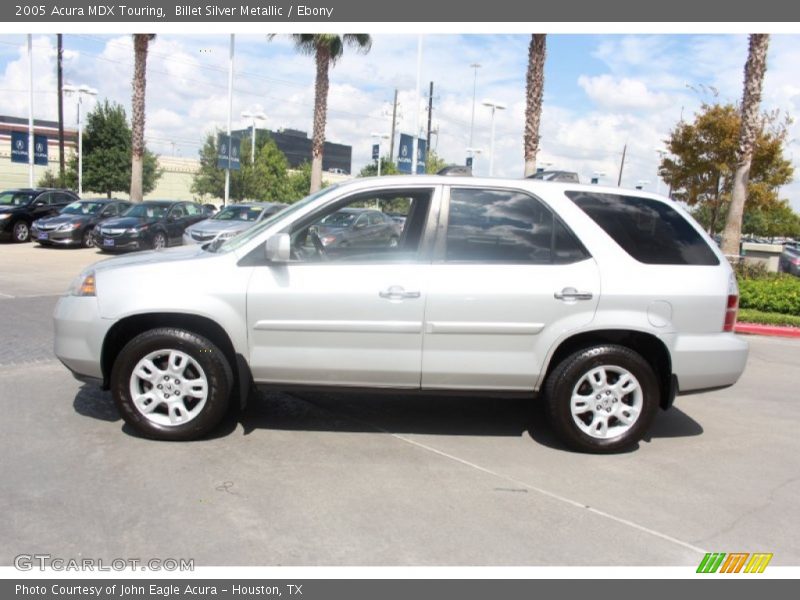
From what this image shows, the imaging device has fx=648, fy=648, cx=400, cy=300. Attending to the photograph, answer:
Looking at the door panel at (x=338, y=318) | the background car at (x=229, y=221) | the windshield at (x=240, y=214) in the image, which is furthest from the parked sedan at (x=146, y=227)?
the door panel at (x=338, y=318)

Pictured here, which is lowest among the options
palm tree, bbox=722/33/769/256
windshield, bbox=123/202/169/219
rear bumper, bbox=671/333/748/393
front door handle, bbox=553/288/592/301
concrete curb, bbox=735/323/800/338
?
concrete curb, bbox=735/323/800/338

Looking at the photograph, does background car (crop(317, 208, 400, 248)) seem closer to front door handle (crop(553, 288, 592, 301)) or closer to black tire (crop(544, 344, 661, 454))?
front door handle (crop(553, 288, 592, 301))

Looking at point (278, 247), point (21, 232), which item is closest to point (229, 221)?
point (21, 232)

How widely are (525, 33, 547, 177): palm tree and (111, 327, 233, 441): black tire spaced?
11.1 meters

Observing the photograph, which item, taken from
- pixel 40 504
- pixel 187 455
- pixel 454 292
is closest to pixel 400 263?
pixel 454 292

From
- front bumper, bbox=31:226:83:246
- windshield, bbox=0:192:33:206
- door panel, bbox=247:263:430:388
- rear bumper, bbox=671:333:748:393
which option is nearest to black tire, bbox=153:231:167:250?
front bumper, bbox=31:226:83:246

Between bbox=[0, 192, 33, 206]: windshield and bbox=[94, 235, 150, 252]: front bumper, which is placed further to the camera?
→ bbox=[0, 192, 33, 206]: windshield

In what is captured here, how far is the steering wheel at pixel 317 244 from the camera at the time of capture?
17.0 feet

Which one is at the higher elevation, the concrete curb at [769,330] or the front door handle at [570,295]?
the front door handle at [570,295]

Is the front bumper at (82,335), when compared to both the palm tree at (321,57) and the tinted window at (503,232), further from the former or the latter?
the palm tree at (321,57)

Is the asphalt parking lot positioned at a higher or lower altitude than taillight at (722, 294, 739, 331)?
lower

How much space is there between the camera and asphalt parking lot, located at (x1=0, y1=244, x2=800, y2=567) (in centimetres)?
336

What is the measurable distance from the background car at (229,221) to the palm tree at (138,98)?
809 cm

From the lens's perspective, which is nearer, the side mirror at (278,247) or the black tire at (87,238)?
the side mirror at (278,247)
